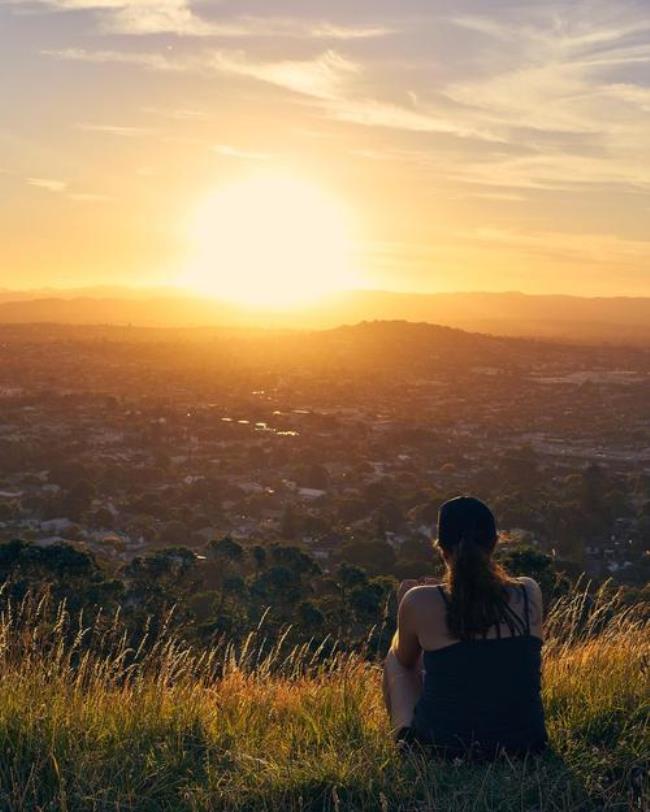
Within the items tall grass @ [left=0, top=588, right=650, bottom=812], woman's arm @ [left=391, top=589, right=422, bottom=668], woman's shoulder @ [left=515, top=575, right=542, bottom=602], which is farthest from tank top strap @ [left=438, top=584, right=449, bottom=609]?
tall grass @ [left=0, top=588, right=650, bottom=812]

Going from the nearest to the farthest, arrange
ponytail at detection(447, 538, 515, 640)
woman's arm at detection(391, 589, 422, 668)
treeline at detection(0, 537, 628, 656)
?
ponytail at detection(447, 538, 515, 640)
woman's arm at detection(391, 589, 422, 668)
treeline at detection(0, 537, 628, 656)

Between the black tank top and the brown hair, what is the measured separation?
0.26ft

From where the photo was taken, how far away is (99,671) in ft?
16.2

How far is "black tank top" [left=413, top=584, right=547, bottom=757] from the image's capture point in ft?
12.3

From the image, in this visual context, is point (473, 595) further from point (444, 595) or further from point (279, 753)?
point (279, 753)

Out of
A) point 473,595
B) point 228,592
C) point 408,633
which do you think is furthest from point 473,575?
point 228,592

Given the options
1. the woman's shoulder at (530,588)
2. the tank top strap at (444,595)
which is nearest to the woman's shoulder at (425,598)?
the tank top strap at (444,595)

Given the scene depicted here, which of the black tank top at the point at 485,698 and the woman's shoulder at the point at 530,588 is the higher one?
the woman's shoulder at the point at 530,588

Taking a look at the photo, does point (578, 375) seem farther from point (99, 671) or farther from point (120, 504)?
point (99, 671)

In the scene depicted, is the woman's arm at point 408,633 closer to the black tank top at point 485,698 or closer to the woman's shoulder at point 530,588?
the black tank top at point 485,698

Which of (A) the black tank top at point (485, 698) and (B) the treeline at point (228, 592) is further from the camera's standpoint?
(B) the treeline at point (228, 592)

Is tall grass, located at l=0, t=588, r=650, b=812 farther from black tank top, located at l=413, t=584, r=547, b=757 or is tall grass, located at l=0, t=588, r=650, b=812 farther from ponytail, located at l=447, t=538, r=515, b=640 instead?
ponytail, located at l=447, t=538, r=515, b=640

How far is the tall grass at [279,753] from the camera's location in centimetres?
347

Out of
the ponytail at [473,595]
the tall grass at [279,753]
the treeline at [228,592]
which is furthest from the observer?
the treeline at [228,592]
